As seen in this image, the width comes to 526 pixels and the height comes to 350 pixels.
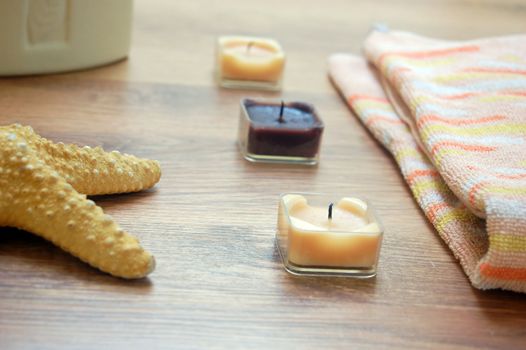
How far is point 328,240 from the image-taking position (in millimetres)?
679

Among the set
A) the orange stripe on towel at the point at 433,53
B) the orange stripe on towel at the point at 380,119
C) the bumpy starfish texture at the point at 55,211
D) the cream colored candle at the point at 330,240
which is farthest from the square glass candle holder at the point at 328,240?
the orange stripe on towel at the point at 433,53

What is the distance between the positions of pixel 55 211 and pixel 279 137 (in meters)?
0.32

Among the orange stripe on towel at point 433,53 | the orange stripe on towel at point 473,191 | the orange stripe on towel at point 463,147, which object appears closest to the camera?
the orange stripe on towel at point 473,191

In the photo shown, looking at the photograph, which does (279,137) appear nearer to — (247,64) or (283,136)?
(283,136)

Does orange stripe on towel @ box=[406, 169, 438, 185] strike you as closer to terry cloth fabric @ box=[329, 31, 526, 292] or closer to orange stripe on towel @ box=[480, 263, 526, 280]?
terry cloth fabric @ box=[329, 31, 526, 292]

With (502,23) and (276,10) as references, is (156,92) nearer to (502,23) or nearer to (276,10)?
(276,10)

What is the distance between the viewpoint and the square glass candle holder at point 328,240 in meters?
0.68

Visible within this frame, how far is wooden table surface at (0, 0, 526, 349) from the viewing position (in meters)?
0.61

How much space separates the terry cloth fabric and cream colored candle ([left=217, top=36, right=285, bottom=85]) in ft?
0.31

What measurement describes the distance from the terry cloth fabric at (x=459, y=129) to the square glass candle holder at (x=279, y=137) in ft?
0.33

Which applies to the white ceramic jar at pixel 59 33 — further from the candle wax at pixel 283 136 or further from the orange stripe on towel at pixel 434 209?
the orange stripe on towel at pixel 434 209

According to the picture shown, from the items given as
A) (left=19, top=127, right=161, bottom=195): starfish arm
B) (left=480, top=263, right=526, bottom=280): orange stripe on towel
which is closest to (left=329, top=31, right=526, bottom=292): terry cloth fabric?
(left=480, top=263, right=526, bottom=280): orange stripe on towel

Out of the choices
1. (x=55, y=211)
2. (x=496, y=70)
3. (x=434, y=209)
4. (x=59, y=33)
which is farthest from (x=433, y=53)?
(x=55, y=211)

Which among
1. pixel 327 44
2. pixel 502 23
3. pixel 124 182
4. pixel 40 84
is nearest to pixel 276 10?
pixel 327 44
